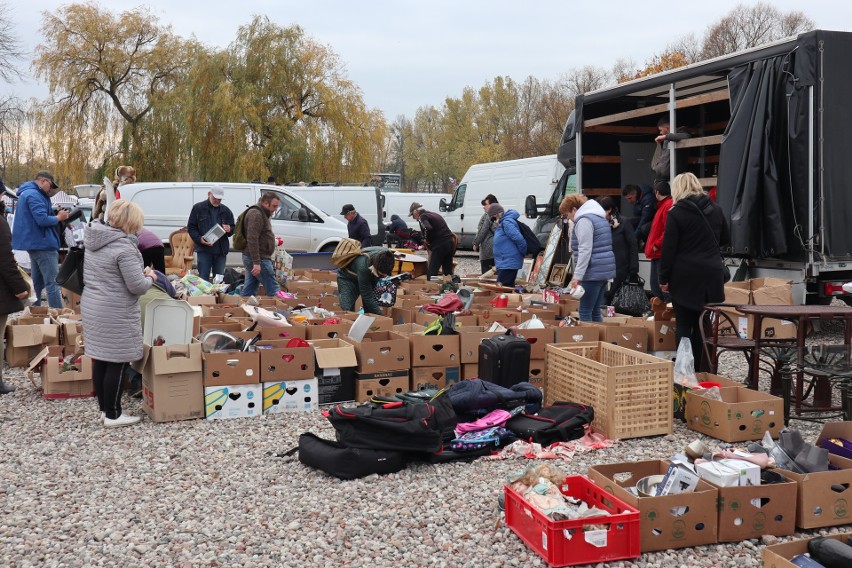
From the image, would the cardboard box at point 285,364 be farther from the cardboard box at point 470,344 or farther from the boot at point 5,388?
the boot at point 5,388

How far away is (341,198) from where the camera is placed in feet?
63.2

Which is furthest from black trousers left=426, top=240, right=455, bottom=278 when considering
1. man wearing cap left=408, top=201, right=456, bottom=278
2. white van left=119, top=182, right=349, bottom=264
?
white van left=119, top=182, right=349, bottom=264

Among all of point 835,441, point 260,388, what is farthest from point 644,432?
point 260,388

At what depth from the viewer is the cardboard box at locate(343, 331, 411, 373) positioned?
6.43m

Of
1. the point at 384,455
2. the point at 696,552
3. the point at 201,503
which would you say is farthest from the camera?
the point at 384,455

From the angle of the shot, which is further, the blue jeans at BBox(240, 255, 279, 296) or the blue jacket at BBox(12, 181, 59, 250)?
the blue jeans at BBox(240, 255, 279, 296)

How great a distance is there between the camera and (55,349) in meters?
7.05

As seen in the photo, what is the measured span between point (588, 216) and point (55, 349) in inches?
195

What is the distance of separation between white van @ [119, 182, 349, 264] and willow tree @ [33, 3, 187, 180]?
45.0 ft

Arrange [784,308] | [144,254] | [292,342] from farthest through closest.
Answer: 1. [144,254]
2. [292,342]
3. [784,308]

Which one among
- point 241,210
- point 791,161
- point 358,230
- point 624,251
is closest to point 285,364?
point 791,161

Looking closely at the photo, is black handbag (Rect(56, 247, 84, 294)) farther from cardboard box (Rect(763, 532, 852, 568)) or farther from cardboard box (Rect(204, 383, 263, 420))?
cardboard box (Rect(763, 532, 852, 568))

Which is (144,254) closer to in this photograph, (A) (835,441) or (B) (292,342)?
(B) (292,342)

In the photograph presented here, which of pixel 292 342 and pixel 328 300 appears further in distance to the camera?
pixel 328 300
